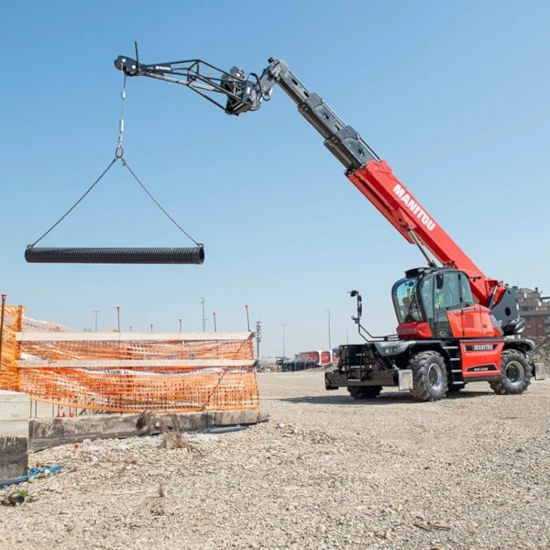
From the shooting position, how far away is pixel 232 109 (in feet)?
42.7

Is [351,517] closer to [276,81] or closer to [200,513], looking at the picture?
[200,513]

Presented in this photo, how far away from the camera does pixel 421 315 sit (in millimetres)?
15617

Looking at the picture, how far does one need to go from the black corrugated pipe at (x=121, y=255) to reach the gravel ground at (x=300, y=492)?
2465 millimetres

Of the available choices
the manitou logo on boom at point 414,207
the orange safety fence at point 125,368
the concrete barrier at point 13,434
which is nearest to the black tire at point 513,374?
the manitou logo on boom at point 414,207

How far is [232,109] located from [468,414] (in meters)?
7.51

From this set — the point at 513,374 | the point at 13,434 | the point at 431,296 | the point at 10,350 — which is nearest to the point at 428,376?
the point at 431,296

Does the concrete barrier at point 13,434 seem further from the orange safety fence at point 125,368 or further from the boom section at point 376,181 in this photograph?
the boom section at point 376,181

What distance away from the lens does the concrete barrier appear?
23.1ft

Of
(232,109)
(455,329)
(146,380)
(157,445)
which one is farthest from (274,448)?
(455,329)

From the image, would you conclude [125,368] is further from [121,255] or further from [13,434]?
[13,434]

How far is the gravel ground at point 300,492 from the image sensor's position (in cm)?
494

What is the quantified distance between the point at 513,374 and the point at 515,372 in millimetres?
74

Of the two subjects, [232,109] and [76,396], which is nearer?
[76,396]

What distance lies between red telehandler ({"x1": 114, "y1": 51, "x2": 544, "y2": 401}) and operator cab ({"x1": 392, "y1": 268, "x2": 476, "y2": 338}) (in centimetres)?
2
